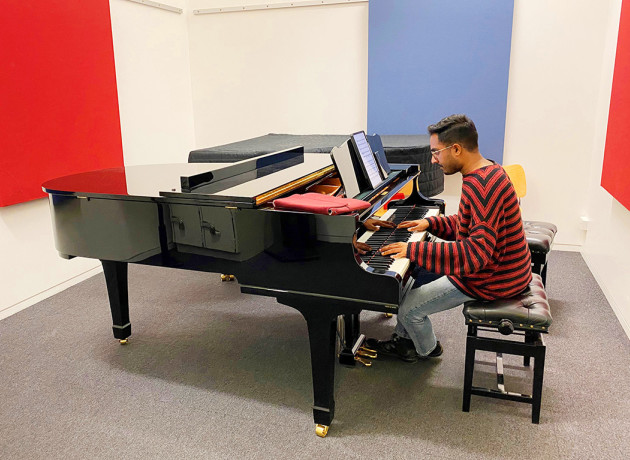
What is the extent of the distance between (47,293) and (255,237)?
2271 millimetres

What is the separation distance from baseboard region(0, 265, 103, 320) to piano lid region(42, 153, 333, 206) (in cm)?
115

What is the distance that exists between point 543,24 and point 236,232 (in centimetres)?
325

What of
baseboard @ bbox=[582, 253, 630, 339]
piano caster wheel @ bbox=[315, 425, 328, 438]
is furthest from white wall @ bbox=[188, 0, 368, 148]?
piano caster wheel @ bbox=[315, 425, 328, 438]

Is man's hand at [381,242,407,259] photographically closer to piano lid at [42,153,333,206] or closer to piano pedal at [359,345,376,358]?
piano lid at [42,153,333,206]

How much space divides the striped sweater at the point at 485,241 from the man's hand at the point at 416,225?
0.93ft

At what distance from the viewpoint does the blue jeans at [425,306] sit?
2.08 m

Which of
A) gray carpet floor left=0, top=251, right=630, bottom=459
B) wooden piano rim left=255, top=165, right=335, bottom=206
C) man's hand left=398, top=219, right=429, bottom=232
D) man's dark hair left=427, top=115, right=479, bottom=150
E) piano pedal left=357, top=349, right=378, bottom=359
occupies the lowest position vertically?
gray carpet floor left=0, top=251, right=630, bottom=459

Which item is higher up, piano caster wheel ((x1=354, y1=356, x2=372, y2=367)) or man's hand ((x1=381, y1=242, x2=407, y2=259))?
man's hand ((x1=381, y1=242, x2=407, y2=259))

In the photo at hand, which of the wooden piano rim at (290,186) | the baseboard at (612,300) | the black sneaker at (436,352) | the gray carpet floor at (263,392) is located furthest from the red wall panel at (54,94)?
the baseboard at (612,300)

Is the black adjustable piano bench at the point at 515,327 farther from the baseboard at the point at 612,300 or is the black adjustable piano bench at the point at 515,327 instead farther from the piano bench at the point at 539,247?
the baseboard at the point at 612,300

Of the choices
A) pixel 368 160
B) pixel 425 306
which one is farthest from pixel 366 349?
pixel 368 160

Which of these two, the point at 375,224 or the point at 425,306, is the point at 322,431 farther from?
the point at 375,224

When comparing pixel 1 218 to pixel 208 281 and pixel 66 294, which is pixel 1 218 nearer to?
pixel 66 294

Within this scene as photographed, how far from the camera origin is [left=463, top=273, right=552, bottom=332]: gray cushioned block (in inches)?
75.0
